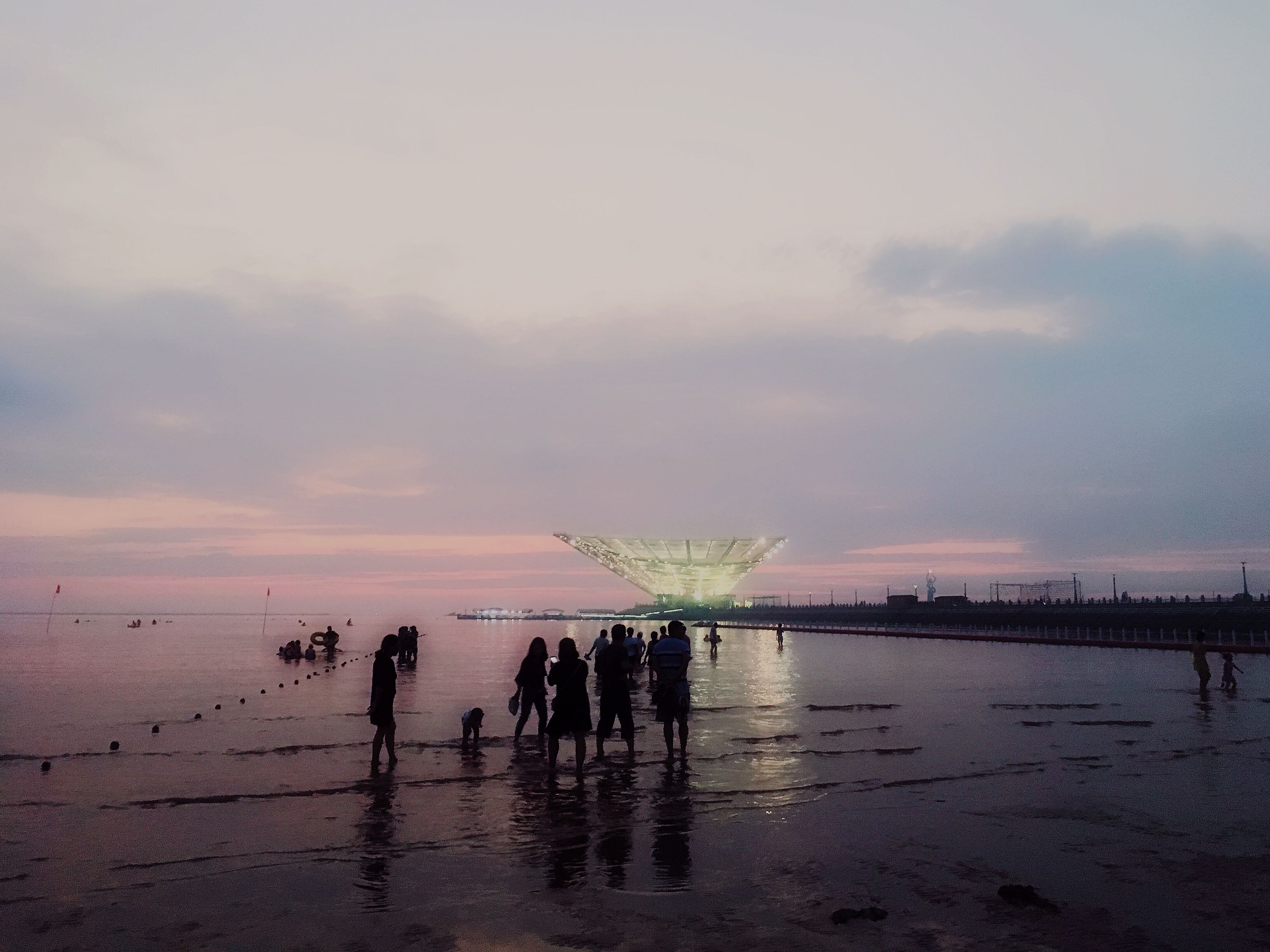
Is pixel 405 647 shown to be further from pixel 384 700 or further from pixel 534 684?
pixel 384 700

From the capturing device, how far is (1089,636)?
54000mm

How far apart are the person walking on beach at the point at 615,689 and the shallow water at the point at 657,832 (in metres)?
0.51

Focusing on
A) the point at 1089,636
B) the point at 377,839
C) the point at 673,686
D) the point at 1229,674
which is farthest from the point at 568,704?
the point at 1089,636

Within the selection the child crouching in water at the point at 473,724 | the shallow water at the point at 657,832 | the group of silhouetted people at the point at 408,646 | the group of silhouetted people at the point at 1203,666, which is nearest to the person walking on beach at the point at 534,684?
the shallow water at the point at 657,832

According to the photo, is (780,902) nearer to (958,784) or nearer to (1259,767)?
(958,784)

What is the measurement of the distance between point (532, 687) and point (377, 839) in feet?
17.4

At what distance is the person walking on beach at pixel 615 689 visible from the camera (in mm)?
11820

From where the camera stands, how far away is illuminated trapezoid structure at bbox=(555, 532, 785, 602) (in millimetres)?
116938

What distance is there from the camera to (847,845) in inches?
307

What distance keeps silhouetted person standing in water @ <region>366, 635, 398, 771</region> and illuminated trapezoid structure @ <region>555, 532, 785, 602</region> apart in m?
100

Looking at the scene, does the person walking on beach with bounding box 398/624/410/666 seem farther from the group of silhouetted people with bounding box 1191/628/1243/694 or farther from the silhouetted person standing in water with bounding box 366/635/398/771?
the group of silhouetted people with bounding box 1191/628/1243/694

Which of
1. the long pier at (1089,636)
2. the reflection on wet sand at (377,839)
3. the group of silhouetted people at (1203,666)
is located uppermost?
the group of silhouetted people at (1203,666)

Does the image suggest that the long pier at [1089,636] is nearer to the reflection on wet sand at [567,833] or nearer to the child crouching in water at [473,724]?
the child crouching in water at [473,724]

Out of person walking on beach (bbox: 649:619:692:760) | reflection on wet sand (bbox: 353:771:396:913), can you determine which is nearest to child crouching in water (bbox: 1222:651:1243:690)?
person walking on beach (bbox: 649:619:692:760)
